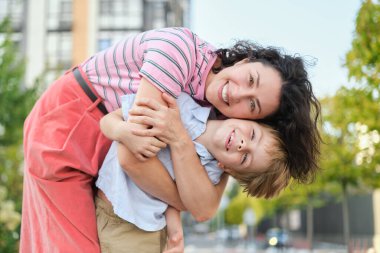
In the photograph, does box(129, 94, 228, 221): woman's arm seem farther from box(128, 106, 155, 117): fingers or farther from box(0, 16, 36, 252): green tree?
box(0, 16, 36, 252): green tree

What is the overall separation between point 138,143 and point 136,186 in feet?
0.82

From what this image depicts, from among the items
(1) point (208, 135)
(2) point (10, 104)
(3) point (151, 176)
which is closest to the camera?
(3) point (151, 176)

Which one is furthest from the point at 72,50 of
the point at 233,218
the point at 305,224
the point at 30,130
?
the point at 233,218

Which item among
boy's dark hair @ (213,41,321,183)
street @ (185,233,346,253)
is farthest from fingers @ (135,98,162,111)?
street @ (185,233,346,253)

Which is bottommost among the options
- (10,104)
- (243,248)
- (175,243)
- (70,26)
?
(243,248)

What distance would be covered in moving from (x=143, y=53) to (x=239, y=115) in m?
0.44

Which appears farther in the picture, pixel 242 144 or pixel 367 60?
pixel 367 60

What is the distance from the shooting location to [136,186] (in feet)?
7.61

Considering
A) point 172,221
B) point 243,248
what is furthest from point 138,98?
point 243,248

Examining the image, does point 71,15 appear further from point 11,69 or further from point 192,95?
point 192,95

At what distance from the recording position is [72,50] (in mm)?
34750

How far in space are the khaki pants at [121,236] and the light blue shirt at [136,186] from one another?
5 cm

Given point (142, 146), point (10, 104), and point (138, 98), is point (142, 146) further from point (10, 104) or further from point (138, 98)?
point (10, 104)

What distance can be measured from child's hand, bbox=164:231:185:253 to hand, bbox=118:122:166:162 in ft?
1.34
